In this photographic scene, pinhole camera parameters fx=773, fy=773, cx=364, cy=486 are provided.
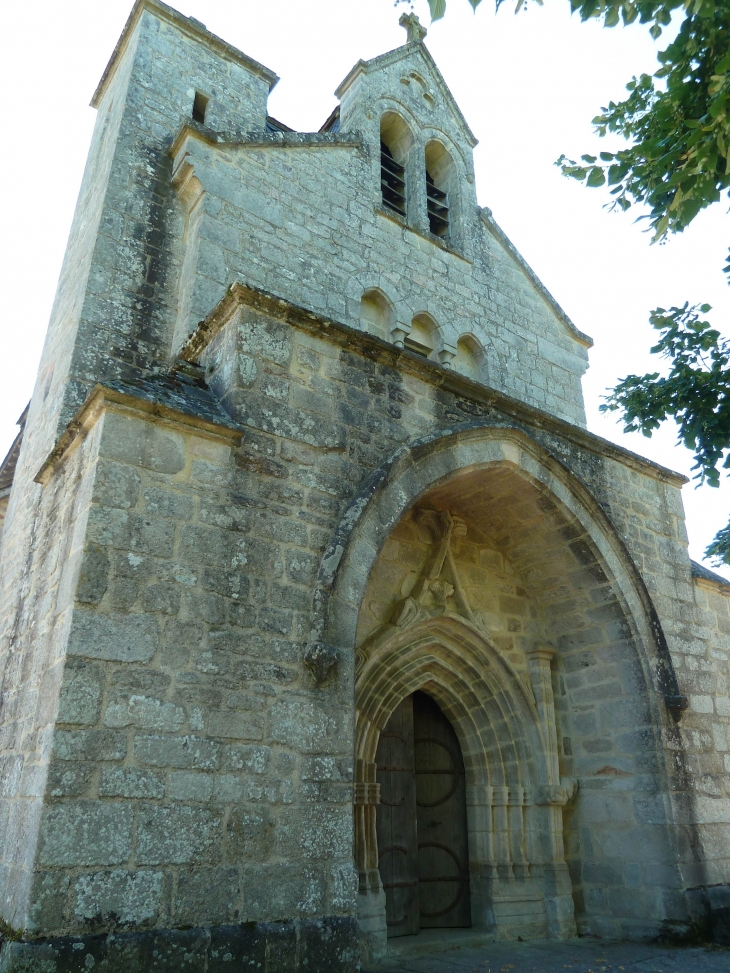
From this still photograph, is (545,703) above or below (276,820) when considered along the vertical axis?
above

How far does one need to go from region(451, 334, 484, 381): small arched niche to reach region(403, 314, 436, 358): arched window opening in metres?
0.33

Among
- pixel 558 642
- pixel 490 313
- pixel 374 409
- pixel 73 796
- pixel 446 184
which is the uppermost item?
pixel 446 184

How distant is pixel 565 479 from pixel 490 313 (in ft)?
10.9

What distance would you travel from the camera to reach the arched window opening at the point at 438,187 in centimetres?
953

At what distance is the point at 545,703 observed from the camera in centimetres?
646

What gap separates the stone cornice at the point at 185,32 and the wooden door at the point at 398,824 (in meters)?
6.89

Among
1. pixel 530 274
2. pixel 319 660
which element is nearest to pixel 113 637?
pixel 319 660

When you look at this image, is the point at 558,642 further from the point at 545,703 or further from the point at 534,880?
the point at 534,880

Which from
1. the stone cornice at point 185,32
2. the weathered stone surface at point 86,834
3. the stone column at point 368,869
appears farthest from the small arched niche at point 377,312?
the weathered stone surface at point 86,834

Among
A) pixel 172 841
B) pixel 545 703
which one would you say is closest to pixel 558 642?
pixel 545 703

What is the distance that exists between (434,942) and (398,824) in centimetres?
83

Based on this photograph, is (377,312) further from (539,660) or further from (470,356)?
(539,660)

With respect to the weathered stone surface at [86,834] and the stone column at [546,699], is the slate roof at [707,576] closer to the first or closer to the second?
the stone column at [546,699]

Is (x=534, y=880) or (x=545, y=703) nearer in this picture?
(x=534, y=880)
